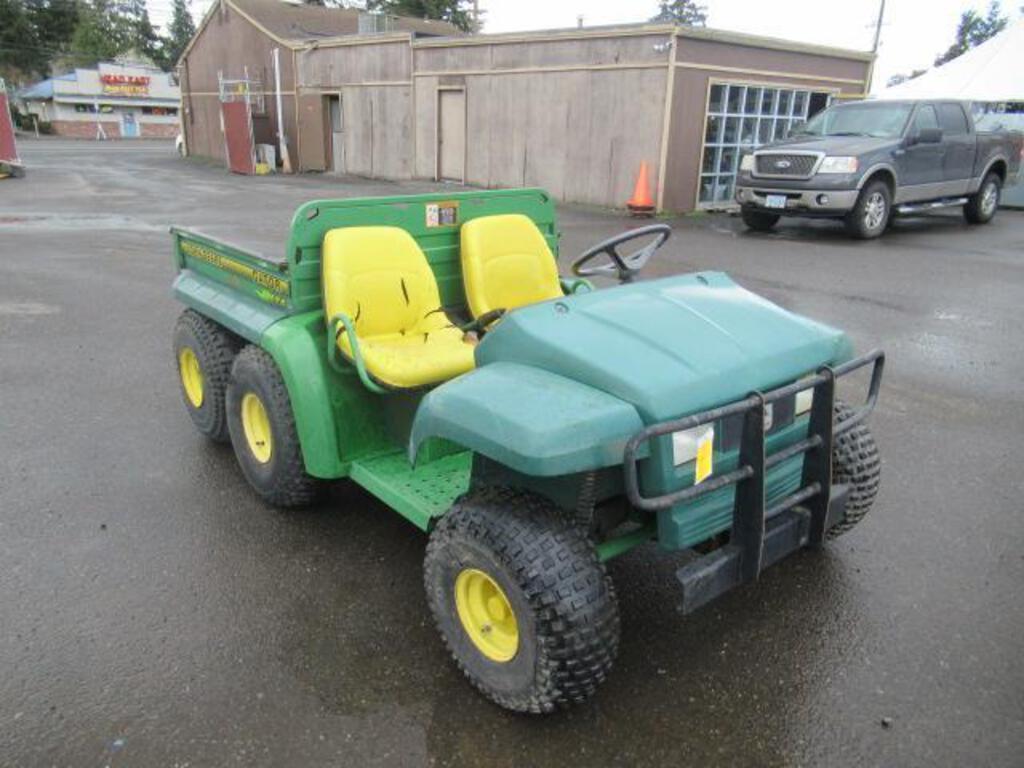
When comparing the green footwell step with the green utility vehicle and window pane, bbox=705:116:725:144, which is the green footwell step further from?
window pane, bbox=705:116:725:144

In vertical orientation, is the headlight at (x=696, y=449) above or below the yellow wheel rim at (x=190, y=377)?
above

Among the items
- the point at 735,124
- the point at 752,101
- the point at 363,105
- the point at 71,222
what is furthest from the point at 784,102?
the point at 71,222

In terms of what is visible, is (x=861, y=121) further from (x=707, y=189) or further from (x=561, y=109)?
(x=561, y=109)

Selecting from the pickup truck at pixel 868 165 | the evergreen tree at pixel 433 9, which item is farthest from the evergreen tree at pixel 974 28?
the pickup truck at pixel 868 165

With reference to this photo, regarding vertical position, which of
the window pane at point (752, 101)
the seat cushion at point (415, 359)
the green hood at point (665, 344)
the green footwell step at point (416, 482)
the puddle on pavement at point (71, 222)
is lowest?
the puddle on pavement at point (71, 222)

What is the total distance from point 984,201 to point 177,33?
83.7 metres

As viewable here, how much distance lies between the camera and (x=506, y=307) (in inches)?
152

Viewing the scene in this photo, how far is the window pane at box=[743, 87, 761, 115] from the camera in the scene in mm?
14852

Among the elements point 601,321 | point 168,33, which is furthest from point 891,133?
point 168,33

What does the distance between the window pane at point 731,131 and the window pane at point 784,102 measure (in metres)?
1.23

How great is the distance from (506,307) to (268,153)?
2251cm

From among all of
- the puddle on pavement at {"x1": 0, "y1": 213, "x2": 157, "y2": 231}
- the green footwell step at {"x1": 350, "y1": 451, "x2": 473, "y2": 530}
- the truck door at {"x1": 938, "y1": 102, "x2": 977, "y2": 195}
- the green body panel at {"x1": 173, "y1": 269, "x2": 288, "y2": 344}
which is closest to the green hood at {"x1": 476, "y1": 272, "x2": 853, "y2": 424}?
the green footwell step at {"x1": 350, "y1": 451, "x2": 473, "y2": 530}

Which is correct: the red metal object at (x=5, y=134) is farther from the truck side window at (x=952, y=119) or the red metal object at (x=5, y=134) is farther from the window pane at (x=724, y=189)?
the truck side window at (x=952, y=119)

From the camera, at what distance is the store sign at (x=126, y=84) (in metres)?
61.9
